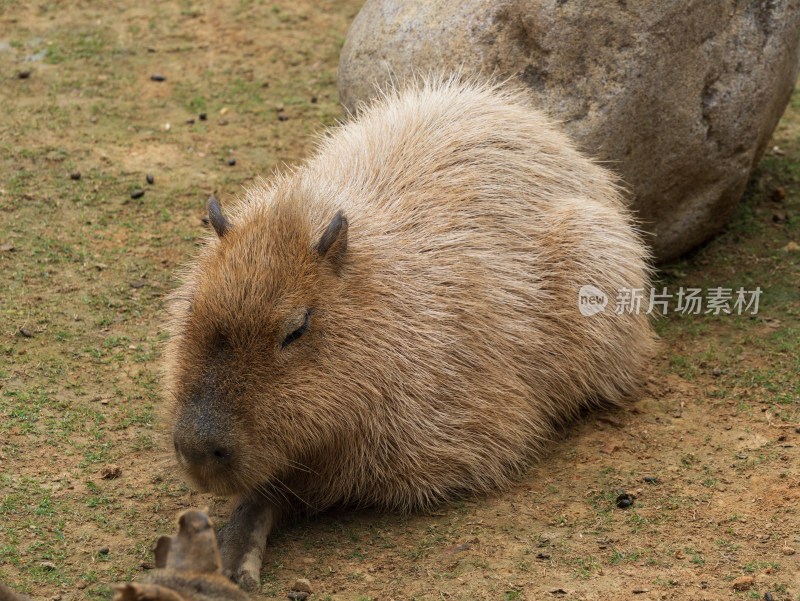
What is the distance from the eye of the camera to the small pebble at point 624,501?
417cm

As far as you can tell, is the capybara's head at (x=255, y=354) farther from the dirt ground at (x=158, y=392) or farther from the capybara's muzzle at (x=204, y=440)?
the dirt ground at (x=158, y=392)

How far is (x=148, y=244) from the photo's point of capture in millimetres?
6180

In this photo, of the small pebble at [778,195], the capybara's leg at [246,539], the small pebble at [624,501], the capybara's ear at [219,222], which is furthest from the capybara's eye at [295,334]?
the small pebble at [778,195]

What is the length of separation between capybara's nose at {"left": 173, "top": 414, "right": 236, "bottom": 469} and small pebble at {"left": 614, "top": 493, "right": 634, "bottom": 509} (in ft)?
5.51

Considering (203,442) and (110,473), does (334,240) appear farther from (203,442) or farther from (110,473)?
(110,473)

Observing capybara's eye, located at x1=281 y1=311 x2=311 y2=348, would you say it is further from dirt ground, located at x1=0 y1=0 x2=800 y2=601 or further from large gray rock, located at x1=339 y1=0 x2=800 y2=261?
large gray rock, located at x1=339 y1=0 x2=800 y2=261

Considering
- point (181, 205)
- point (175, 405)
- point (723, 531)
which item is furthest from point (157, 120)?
point (723, 531)

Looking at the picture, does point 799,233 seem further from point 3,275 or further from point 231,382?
point 3,275

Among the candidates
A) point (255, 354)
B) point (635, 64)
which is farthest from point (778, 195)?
point (255, 354)

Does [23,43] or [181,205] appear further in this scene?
[23,43]

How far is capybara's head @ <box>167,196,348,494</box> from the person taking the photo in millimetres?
3602

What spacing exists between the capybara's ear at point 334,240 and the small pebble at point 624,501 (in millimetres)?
1585

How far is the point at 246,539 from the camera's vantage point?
151 inches

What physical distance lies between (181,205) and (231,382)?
3189 millimetres
